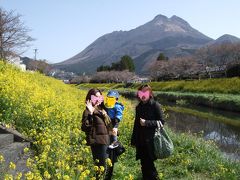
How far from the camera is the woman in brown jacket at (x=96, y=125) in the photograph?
20.5 feet

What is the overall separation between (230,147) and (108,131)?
9448 millimetres

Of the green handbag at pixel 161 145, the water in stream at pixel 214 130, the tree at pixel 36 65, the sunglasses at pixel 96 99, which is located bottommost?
the water in stream at pixel 214 130

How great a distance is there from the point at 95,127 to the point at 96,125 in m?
0.04

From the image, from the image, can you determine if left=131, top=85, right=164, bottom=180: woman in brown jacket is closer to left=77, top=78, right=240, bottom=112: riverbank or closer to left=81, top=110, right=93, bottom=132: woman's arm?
left=81, top=110, right=93, bottom=132: woman's arm

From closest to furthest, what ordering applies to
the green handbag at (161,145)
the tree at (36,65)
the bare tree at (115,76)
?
the green handbag at (161,145)
the tree at (36,65)
the bare tree at (115,76)

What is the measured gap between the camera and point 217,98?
32.7 metres

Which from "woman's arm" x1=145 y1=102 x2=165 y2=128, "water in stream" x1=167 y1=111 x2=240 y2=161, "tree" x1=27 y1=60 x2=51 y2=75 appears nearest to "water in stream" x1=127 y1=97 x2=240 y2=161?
"water in stream" x1=167 y1=111 x2=240 y2=161

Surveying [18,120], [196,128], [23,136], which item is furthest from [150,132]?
[196,128]

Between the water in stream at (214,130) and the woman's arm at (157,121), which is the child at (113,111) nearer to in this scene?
the woman's arm at (157,121)

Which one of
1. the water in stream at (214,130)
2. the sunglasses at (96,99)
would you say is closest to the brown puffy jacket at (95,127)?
the sunglasses at (96,99)

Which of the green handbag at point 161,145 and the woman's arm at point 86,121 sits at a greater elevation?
the woman's arm at point 86,121

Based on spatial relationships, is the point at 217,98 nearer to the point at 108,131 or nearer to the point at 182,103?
the point at 182,103

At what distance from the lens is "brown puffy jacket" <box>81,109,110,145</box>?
6250 millimetres

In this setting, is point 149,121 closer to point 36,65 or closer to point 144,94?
point 144,94
